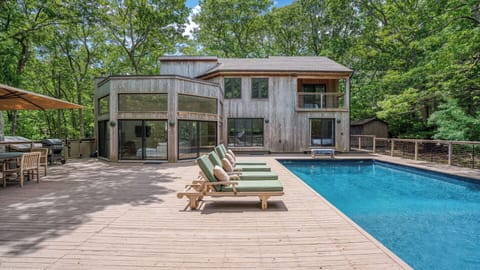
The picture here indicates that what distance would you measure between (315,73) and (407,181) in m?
8.91

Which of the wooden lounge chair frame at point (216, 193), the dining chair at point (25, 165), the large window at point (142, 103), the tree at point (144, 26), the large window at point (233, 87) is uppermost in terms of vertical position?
the tree at point (144, 26)

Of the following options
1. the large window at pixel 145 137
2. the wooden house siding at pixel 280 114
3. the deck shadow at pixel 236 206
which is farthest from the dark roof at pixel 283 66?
the deck shadow at pixel 236 206

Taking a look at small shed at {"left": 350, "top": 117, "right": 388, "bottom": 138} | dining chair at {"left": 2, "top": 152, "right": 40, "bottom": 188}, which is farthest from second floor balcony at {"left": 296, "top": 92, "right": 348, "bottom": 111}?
dining chair at {"left": 2, "top": 152, "right": 40, "bottom": 188}

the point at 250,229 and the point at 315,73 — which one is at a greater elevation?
the point at 315,73

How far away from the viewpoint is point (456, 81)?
1204 cm

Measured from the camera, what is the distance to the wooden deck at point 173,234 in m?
2.86

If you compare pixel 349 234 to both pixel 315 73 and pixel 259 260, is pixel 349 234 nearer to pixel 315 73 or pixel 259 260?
pixel 259 260

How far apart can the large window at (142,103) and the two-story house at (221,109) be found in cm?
5

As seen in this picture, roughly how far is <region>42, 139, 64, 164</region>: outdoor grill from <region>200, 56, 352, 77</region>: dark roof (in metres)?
9.46

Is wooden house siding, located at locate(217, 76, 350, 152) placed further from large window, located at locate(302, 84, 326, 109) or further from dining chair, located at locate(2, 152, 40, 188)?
dining chair, located at locate(2, 152, 40, 188)

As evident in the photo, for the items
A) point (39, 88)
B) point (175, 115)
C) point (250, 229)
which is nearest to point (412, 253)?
point (250, 229)

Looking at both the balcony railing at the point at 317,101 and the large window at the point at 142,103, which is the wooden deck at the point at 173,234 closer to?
the large window at the point at 142,103

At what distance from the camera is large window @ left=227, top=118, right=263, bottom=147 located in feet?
52.5

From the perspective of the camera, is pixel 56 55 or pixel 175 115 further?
pixel 56 55
